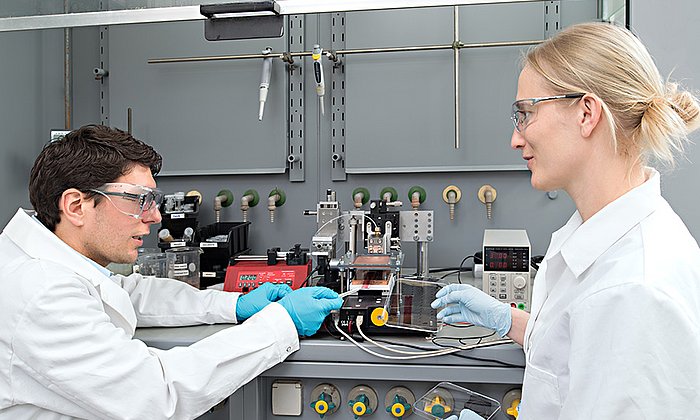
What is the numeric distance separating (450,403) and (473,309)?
0.25m

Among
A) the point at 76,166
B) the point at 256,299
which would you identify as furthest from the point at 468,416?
the point at 76,166

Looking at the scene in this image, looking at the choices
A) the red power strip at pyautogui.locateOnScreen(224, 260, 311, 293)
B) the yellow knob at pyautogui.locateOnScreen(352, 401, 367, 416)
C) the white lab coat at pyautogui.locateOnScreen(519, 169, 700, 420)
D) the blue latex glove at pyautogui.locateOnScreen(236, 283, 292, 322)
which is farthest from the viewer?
the red power strip at pyautogui.locateOnScreen(224, 260, 311, 293)

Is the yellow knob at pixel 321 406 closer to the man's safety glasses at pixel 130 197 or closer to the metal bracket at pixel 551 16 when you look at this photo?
the man's safety glasses at pixel 130 197

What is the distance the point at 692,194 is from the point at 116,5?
1793mm

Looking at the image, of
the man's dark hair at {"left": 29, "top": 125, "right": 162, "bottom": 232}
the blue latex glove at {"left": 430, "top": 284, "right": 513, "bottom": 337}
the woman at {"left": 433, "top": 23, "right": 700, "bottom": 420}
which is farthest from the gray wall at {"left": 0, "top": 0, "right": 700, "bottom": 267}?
the woman at {"left": 433, "top": 23, "right": 700, "bottom": 420}

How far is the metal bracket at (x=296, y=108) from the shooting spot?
262 centimetres

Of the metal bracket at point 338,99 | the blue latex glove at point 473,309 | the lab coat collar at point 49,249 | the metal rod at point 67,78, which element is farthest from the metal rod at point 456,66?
the metal rod at point 67,78

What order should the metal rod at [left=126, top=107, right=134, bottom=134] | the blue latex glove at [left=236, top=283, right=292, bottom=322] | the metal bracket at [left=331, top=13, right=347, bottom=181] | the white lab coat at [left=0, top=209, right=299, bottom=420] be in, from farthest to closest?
the metal rod at [left=126, top=107, right=134, bottom=134] → the metal bracket at [left=331, top=13, right=347, bottom=181] → the blue latex glove at [left=236, top=283, right=292, bottom=322] → the white lab coat at [left=0, top=209, right=299, bottom=420]

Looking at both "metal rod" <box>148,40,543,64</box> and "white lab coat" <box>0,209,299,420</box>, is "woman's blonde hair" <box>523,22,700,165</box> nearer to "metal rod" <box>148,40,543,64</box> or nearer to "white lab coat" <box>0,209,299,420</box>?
"white lab coat" <box>0,209,299,420</box>

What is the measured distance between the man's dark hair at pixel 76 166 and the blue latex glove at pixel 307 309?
0.52 metres

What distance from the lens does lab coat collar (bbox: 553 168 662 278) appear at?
3.46 ft

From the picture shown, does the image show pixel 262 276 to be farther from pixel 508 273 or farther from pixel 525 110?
pixel 525 110

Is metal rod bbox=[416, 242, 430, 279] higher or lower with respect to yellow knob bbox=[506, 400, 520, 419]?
higher

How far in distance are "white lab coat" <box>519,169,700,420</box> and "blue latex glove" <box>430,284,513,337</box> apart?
Result: 47cm
